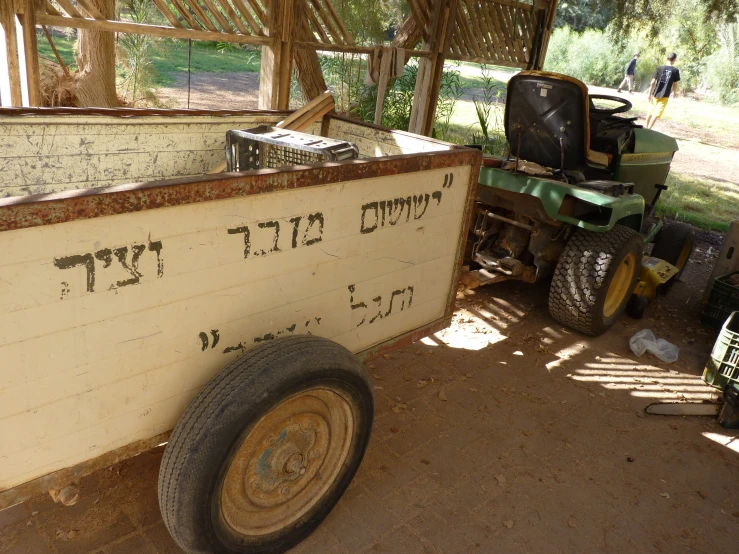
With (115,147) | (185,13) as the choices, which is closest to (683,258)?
(185,13)

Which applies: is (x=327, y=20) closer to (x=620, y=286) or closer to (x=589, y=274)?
(x=589, y=274)

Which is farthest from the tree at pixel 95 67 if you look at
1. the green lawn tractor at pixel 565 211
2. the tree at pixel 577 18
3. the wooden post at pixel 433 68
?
the tree at pixel 577 18

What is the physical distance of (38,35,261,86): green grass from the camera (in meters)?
13.6

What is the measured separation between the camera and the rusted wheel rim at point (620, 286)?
4.97 meters

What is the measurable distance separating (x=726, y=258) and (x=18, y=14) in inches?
228

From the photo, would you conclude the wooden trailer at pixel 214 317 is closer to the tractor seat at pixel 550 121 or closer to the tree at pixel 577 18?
the tractor seat at pixel 550 121

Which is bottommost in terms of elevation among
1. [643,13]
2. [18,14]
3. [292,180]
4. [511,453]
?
[511,453]

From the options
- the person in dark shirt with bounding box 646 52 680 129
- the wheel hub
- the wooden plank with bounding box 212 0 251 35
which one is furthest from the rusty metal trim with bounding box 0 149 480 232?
the person in dark shirt with bounding box 646 52 680 129

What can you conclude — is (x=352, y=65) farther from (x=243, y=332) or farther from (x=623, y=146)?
(x=243, y=332)

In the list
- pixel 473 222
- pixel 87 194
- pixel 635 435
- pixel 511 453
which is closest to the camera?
pixel 87 194

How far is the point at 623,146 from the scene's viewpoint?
5406 millimetres

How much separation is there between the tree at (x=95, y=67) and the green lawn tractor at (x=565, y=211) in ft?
15.3

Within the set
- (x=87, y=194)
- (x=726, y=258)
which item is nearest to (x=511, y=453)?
(x=87, y=194)

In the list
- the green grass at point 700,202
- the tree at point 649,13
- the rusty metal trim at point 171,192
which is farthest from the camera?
the green grass at point 700,202
